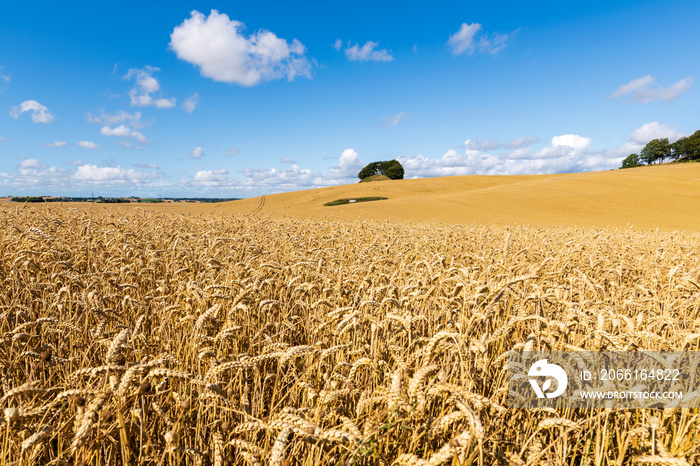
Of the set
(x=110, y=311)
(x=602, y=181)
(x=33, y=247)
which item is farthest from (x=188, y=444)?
(x=602, y=181)

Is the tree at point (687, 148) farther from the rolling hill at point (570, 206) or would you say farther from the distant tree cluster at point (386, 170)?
the distant tree cluster at point (386, 170)

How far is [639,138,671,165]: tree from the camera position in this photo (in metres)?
79.9

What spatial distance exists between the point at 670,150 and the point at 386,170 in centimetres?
6811

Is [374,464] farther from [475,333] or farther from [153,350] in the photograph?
[153,350]

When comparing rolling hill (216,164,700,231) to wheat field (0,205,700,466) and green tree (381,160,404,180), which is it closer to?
wheat field (0,205,700,466)

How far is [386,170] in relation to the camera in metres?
92.6

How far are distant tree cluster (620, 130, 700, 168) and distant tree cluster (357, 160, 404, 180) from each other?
61.0m

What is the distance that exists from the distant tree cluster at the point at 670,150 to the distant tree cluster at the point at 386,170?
61010 mm

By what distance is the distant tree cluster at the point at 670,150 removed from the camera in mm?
72812

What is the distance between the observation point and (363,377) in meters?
2.30

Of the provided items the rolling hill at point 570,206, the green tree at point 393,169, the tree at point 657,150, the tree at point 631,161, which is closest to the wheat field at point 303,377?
the rolling hill at point 570,206

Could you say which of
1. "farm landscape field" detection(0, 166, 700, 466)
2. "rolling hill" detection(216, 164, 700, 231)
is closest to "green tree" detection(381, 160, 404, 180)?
"rolling hill" detection(216, 164, 700, 231)

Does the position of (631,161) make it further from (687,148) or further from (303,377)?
(303,377)

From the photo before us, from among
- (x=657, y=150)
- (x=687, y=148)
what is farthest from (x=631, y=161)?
(x=687, y=148)
